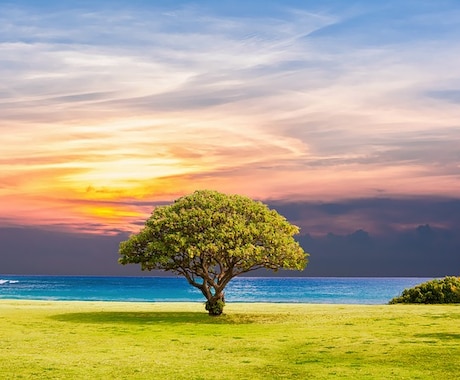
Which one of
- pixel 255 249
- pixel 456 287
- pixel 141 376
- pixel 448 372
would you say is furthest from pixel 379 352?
pixel 456 287

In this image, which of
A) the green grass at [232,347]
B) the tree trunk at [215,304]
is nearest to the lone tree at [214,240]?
the tree trunk at [215,304]

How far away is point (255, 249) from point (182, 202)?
7141mm

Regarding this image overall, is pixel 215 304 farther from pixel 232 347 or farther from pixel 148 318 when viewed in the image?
pixel 232 347

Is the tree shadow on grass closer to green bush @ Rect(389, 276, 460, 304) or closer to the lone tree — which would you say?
the lone tree

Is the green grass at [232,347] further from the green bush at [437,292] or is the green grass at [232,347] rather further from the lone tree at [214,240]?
the green bush at [437,292]

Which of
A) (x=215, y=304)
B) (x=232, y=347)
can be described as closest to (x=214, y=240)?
(x=215, y=304)

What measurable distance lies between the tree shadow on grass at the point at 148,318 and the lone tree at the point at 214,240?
2.22m

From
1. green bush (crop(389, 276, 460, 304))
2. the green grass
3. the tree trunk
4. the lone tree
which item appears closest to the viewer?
the green grass

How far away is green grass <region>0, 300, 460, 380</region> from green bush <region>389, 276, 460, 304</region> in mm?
22631

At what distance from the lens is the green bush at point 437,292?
80000 mm

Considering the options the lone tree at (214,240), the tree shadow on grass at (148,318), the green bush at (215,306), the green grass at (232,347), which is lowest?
the green grass at (232,347)

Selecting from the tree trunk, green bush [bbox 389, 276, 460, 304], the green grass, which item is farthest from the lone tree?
green bush [bbox 389, 276, 460, 304]

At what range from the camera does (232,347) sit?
37906 millimetres

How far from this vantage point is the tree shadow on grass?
54062 mm
